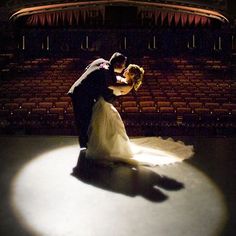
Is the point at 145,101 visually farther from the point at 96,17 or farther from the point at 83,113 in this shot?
the point at 96,17

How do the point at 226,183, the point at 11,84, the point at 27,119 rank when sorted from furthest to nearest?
1. the point at 11,84
2. the point at 27,119
3. the point at 226,183

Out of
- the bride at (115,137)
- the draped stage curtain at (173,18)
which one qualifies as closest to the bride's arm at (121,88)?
the bride at (115,137)

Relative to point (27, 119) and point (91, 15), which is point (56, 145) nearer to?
point (27, 119)

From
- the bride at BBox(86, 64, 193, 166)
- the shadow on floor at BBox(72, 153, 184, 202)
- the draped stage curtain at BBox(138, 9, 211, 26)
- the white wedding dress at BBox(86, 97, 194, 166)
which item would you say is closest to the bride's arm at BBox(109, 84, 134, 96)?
the bride at BBox(86, 64, 193, 166)

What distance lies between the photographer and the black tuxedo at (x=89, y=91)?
334cm

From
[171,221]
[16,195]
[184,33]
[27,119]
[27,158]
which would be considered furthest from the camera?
[184,33]

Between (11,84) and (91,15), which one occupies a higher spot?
(91,15)

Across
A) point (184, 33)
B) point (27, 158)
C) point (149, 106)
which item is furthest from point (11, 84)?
point (184, 33)

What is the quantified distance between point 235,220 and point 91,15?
35.4 feet

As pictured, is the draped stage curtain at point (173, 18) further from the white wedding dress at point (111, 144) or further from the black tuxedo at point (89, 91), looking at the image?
the white wedding dress at point (111, 144)

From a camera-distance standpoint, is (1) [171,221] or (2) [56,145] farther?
(2) [56,145]

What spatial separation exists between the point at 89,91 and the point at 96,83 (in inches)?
4.6

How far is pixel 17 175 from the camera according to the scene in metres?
2.96

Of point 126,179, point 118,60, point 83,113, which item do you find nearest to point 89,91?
point 83,113
